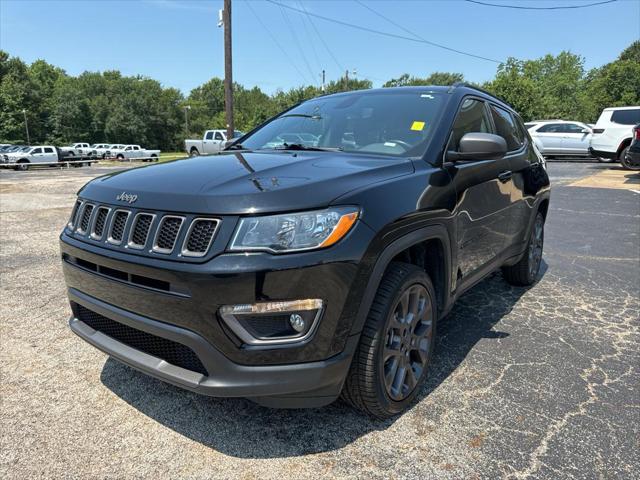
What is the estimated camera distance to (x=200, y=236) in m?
1.92

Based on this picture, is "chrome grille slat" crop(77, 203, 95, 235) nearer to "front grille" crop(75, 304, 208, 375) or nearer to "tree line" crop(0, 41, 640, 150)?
"front grille" crop(75, 304, 208, 375)

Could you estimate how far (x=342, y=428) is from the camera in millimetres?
2391

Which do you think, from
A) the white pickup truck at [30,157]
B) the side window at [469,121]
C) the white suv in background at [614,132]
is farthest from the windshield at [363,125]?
the white pickup truck at [30,157]

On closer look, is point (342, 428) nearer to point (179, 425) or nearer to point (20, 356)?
point (179, 425)

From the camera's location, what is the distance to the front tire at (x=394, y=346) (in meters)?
2.19

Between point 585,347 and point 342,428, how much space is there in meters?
2.00

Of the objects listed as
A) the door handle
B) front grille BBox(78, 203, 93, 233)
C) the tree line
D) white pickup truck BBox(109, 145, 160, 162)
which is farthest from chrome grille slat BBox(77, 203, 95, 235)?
the tree line

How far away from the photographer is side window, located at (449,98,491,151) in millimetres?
2992

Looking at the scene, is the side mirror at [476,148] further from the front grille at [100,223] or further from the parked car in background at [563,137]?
the parked car in background at [563,137]

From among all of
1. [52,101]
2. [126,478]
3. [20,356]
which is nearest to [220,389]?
[126,478]

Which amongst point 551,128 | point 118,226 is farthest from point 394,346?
point 551,128

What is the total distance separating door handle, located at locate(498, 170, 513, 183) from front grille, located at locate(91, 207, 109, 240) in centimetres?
268

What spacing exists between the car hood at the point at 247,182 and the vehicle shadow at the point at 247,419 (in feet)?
3.68

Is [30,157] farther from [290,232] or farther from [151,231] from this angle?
[290,232]
